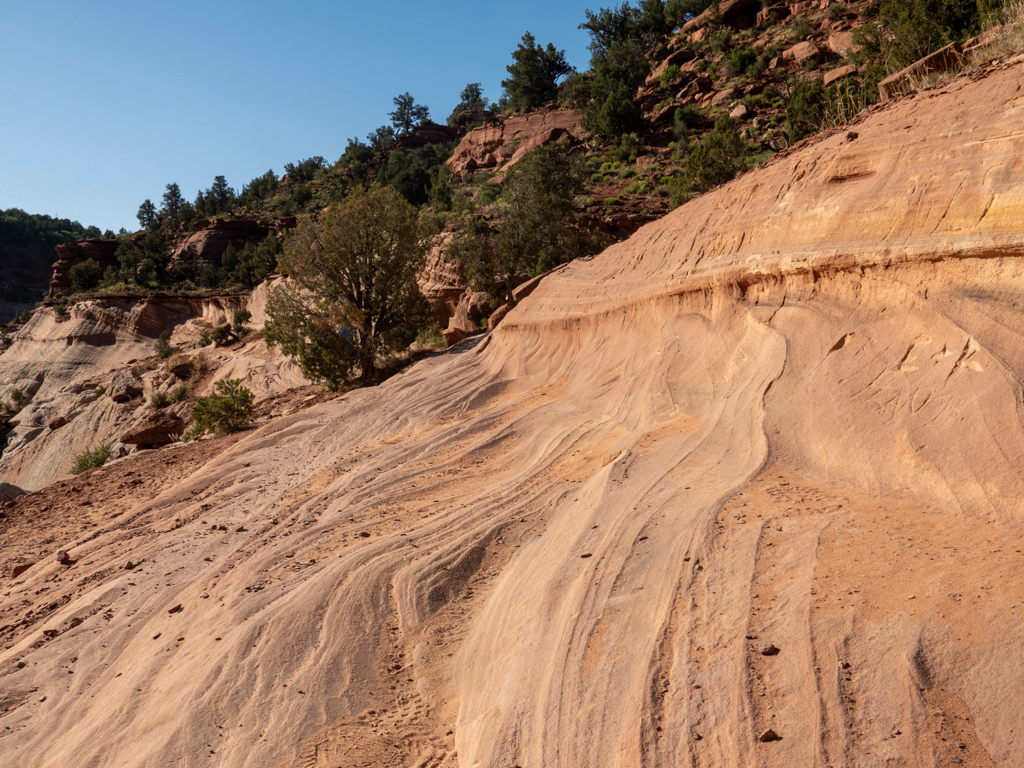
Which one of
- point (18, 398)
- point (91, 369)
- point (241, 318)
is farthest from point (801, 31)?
point (18, 398)

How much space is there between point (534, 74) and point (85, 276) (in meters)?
32.4

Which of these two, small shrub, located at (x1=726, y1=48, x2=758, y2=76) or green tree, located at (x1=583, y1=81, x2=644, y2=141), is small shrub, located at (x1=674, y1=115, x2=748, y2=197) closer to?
green tree, located at (x1=583, y1=81, x2=644, y2=141)

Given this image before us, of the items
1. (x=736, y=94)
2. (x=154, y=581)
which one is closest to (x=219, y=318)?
(x=736, y=94)

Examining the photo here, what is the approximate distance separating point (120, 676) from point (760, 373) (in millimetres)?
5002

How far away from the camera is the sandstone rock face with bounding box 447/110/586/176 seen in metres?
38.3

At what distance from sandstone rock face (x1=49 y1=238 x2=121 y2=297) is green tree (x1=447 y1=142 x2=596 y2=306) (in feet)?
112

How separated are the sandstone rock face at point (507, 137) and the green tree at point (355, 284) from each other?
24.2 metres

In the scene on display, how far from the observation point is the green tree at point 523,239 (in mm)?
20203

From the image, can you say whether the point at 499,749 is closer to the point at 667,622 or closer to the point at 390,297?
the point at 667,622

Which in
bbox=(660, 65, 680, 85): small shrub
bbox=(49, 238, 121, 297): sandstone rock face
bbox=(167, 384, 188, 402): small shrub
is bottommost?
bbox=(167, 384, 188, 402): small shrub

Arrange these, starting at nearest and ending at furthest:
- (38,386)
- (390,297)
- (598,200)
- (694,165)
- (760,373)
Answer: (760,373) → (390,297) → (694,165) → (598,200) → (38,386)

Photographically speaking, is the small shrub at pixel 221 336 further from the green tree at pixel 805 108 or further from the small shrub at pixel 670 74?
the small shrub at pixel 670 74

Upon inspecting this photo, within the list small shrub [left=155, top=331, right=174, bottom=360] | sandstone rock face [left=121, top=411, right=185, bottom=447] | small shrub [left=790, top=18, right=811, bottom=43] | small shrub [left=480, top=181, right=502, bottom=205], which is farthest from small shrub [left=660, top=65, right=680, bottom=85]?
sandstone rock face [left=121, top=411, right=185, bottom=447]

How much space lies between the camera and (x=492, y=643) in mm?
3633
